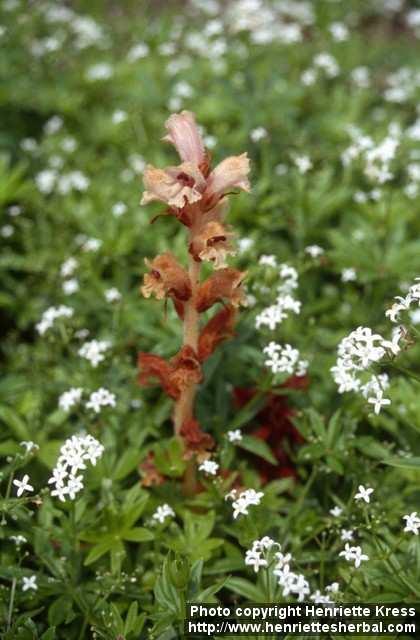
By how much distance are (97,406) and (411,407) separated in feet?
5.52

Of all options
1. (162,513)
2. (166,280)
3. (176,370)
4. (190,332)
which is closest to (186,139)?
(166,280)

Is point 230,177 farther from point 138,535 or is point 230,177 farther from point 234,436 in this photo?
point 138,535

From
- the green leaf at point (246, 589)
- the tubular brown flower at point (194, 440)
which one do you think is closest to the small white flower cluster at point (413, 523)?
the green leaf at point (246, 589)

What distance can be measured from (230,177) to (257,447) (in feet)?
4.80

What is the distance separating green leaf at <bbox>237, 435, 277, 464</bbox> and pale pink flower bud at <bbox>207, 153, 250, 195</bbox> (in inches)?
54.2

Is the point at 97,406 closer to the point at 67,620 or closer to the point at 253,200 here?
the point at 67,620

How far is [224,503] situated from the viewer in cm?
395

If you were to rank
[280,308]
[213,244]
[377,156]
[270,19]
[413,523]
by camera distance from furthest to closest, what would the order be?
1. [270,19]
2. [377,156]
3. [280,308]
4. [213,244]
5. [413,523]

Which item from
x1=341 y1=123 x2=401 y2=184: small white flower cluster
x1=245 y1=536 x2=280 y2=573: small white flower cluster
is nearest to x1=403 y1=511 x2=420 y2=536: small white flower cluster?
x1=245 y1=536 x2=280 y2=573: small white flower cluster

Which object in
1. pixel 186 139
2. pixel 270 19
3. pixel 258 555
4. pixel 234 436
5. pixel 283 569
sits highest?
pixel 270 19

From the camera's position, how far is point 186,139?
11.5 ft

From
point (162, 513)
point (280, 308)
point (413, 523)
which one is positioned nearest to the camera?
point (413, 523)

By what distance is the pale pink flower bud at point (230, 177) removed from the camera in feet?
11.2

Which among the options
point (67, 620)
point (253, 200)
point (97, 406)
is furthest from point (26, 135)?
point (67, 620)
